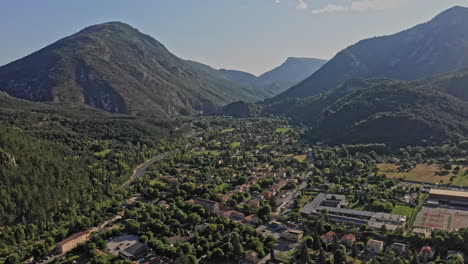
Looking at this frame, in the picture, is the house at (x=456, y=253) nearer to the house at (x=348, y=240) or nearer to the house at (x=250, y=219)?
the house at (x=348, y=240)

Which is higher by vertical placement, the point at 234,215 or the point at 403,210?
the point at 234,215

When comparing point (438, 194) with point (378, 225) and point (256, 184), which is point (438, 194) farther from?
point (256, 184)

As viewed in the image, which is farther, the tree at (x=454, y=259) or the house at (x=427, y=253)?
the house at (x=427, y=253)

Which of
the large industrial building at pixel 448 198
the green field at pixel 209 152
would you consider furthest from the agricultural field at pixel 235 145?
the large industrial building at pixel 448 198

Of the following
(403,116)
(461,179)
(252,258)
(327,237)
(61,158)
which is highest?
(61,158)

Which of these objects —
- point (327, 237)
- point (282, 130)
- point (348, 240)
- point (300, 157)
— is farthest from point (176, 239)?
point (282, 130)

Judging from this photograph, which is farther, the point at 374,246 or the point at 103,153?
the point at 103,153

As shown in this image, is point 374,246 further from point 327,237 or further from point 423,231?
point 423,231
